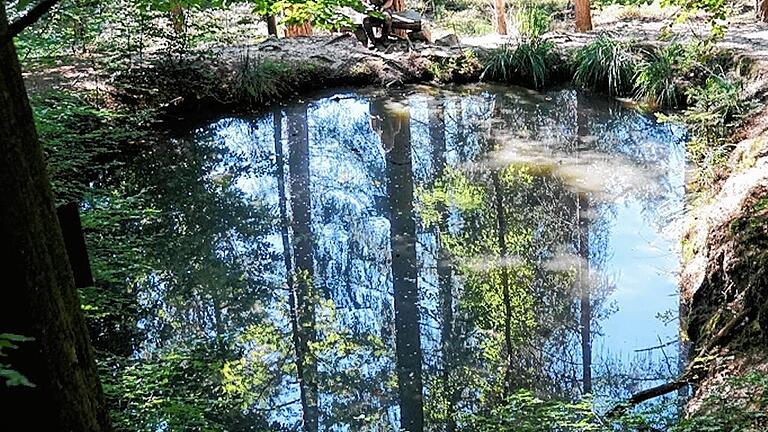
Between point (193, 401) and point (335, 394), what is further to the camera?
point (335, 394)

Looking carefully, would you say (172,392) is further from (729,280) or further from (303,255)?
(729,280)

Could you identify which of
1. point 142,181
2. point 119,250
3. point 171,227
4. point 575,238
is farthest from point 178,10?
point 575,238

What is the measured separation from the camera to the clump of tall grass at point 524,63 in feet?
30.0

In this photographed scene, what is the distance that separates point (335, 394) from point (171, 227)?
8.15 feet

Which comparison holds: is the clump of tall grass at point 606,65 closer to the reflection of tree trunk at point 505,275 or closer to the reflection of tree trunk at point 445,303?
the reflection of tree trunk at point 445,303

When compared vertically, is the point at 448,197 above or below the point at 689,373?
above

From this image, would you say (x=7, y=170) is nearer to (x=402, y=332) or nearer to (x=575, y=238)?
(x=402, y=332)

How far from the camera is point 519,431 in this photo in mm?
2732

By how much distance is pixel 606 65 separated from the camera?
870 cm

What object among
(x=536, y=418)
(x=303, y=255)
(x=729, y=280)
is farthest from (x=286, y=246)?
(x=729, y=280)

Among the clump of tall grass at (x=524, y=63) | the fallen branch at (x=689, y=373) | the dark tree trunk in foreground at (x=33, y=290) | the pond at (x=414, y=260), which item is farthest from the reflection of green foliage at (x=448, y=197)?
the dark tree trunk in foreground at (x=33, y=290)

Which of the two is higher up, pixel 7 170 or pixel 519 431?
pixel 7 170

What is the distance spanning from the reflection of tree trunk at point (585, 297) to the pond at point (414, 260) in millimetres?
13

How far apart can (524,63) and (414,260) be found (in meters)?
4.92
